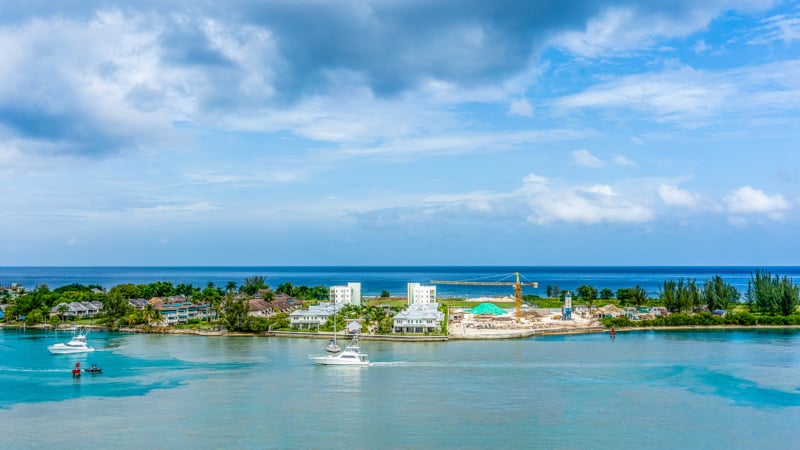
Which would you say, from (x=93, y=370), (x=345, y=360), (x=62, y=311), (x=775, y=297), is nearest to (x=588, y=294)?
(x=775, y=297)

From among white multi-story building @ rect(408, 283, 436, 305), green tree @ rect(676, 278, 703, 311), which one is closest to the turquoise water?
green tree @ rect(676, 278, 703, 311)

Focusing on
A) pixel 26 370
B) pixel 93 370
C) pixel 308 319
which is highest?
pixel 308 319

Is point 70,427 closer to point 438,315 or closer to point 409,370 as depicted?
point 409,370

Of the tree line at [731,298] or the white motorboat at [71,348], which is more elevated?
the tree line at [731,298]

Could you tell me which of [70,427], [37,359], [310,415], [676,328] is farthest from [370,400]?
[676,328]

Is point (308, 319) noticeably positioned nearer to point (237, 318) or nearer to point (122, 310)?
point (237, 318)

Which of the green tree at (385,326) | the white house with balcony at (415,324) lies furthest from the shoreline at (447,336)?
the white house with balcony at (415,324)

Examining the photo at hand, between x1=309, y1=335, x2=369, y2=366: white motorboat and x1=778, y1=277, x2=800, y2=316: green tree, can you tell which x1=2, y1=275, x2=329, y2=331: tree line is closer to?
x1=309, y1=335, x2=369, y2=366: white motorboat

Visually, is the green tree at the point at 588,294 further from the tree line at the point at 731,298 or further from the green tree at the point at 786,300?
the green tree at the point at 786,300

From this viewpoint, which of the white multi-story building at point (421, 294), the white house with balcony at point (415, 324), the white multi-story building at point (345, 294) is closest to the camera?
the white house with balcony at point (415, 324)
